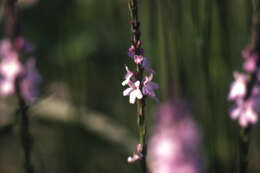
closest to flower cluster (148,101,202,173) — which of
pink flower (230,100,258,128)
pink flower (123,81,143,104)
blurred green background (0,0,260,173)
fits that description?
blurred green background (0,0,260,173)

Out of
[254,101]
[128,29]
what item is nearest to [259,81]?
[254,101]

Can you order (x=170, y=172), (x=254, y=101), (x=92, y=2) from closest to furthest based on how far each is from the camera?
(x=254, y=101) → (x=170, y=172) → (x=92, y=2)

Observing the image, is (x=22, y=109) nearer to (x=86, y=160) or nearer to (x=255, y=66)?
(x=255, y=66)

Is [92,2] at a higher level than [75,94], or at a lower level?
higher

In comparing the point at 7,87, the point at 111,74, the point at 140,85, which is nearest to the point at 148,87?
the point at 140,85

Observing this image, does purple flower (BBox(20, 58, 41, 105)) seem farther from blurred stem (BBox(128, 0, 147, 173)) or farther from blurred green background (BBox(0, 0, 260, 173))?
blurred stem (BBox(128, 0, 147, 173))

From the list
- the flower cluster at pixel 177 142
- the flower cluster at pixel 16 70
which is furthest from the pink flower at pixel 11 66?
the flower cluster at pixel 177 142
